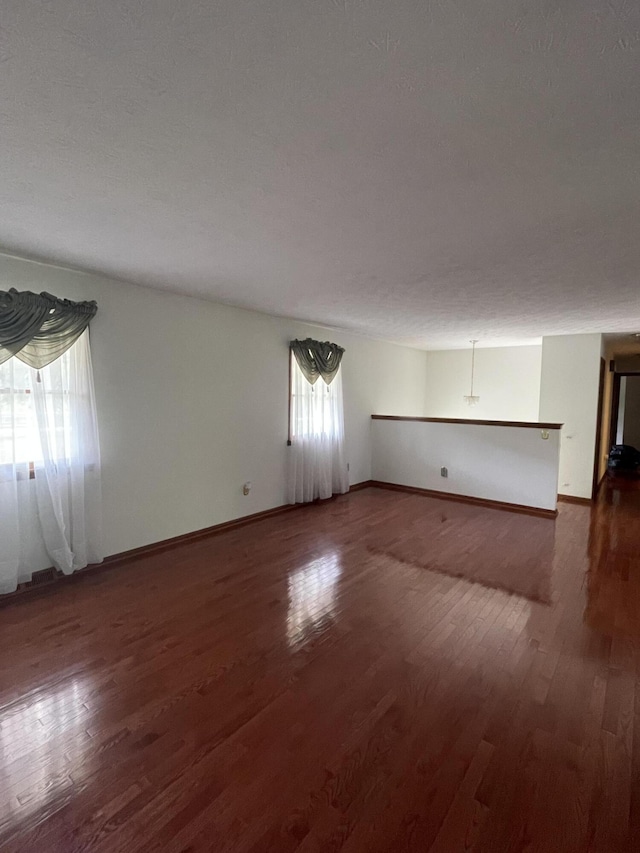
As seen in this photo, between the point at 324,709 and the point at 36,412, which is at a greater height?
the point at 36,412

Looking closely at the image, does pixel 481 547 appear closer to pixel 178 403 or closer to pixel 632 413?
pixel 178 403

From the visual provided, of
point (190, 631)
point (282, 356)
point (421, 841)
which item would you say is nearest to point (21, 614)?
point (190, 631)

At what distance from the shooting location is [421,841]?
131 centimetres

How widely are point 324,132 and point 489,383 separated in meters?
6.76

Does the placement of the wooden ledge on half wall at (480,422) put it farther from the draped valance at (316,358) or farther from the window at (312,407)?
the draped valance at (316,358)

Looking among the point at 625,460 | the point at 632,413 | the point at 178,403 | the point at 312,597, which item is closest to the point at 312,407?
the point at 178,403

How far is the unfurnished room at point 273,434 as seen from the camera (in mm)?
1140

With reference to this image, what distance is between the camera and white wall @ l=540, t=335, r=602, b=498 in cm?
545

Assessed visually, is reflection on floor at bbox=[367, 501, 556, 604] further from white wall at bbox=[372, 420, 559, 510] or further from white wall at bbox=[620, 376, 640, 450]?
white wall at bbox=[620, 376, 640, 450]

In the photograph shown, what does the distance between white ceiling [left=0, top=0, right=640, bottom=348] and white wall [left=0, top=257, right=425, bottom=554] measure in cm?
72

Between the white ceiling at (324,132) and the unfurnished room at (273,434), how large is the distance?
0.01m

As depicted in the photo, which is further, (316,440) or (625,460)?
(625,460)

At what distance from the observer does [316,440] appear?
520 cm

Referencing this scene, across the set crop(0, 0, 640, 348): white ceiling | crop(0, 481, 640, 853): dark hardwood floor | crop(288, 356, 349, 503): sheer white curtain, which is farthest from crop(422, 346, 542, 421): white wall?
crop(0, 0, 640, 348): white ceiling
